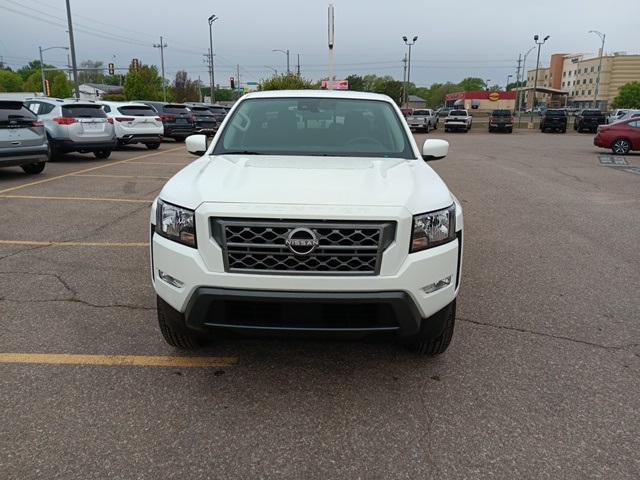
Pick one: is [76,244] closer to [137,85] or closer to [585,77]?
[137,85]

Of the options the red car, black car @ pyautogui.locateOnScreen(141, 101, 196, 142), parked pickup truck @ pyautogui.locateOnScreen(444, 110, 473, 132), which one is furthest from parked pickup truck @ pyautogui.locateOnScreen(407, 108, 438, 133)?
black car @ pyautogui.locateOnScreen(141, 101, 196, 142)

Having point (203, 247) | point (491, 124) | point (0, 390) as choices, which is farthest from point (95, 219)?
point (491, 124)

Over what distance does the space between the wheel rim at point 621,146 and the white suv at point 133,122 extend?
17.7 meters

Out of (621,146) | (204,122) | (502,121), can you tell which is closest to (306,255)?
(621,146)

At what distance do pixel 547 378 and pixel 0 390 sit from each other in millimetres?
3355

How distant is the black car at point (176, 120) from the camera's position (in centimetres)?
2348

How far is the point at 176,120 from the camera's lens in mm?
23484

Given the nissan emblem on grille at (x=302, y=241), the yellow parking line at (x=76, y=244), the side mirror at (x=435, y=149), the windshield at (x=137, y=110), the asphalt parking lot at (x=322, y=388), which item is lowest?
the asphalt parking lot at (x=322, y=388)

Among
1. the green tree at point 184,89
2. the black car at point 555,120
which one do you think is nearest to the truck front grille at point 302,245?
the black car at point 555,120

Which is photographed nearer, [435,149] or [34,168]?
[435,149]

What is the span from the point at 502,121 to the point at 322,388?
41737 mm

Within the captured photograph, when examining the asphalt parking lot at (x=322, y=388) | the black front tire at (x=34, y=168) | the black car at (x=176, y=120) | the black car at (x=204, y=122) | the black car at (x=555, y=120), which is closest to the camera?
the asphalt parking lot at (x=322, y=388)

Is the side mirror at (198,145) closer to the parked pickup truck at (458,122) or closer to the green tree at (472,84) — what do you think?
the parked pickup truck at (458,122)

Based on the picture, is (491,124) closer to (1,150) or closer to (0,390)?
(1,150)
